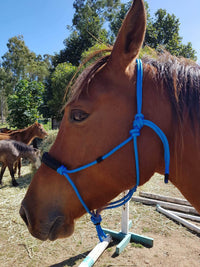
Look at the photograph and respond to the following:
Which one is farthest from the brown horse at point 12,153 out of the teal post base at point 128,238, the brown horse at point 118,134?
the brown horse at point 118,134

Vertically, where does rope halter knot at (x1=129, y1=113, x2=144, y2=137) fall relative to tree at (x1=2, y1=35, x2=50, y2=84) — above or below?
below

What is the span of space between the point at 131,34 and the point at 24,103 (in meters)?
9.37

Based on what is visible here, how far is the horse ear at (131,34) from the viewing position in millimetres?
906

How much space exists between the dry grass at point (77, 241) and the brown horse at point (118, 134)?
207 cm

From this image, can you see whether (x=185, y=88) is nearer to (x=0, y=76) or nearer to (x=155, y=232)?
(x=155, y=232)

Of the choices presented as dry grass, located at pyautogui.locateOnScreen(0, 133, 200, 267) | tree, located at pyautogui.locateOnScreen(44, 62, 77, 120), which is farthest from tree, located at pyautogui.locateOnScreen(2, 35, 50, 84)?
dry grass, located at pyautogui.locateOnScreen(0, 133, 200, 267)

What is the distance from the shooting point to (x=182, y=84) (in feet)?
3.35

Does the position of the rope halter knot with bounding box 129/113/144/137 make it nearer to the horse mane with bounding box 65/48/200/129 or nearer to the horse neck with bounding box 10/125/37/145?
the horse mane with bounding box 65/48/200/129

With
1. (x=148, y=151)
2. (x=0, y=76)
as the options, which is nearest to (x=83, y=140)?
(x=148, y=151)

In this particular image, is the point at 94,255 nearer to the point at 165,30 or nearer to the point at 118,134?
the point at 118,134

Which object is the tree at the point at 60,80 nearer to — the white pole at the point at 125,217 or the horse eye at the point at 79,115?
the white pole at the point at 125,217

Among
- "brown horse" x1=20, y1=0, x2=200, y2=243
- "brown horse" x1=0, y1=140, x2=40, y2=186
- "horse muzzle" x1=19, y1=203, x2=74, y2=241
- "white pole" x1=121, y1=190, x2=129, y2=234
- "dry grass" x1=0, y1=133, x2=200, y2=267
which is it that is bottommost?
"dry grass" x1=0, y1=133, x2=200, y2=267

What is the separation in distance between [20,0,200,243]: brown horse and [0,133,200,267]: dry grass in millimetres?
2065

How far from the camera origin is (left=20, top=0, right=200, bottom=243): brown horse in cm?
99
